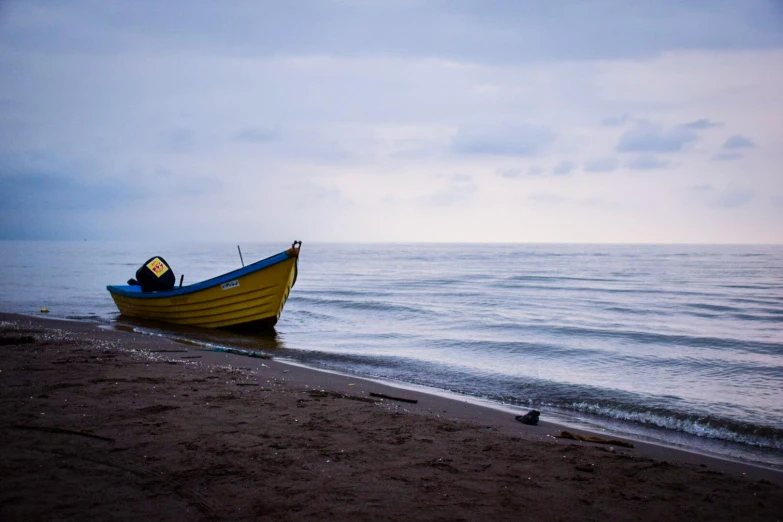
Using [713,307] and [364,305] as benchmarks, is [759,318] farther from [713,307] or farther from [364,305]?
[364,305]

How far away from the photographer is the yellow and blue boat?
15500mm

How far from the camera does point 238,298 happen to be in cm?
1585

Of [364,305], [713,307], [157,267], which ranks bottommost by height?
[364,305]

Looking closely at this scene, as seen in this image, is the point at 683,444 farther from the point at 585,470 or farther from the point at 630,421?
the point at 585,470

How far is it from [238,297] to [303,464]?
11802mm

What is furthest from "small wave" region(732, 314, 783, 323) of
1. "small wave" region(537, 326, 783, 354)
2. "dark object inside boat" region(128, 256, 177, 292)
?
"dark object inside boat" region(128, 256, 177, 292)

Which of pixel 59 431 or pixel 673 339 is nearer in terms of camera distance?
pixel 59 431

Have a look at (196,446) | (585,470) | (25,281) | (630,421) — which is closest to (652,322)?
(630,421)

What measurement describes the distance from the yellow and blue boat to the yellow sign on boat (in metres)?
0.63

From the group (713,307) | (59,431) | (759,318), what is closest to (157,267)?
(59,431)

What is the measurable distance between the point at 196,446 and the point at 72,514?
1.36 meters

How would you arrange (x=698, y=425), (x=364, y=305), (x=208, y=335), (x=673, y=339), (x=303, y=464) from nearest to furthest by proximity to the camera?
(x=303, y=464) → (x=698, y=425) → (x=208, y=335) → (x=673, y=339) → (x=364, y=305)

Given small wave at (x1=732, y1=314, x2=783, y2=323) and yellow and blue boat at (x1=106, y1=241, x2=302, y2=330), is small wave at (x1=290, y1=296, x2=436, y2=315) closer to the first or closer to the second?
yellow and blue boat at (x1=106, y1=241, x2=302, y2=330)

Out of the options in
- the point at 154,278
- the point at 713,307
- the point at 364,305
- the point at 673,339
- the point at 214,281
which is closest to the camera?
the point at 673,339
